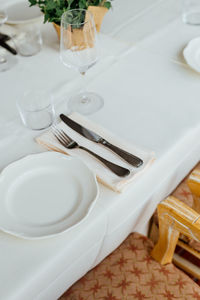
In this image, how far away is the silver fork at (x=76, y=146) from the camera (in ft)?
2.56

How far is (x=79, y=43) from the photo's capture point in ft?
2.89

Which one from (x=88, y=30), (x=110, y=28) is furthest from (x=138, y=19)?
(x=88, y=30)

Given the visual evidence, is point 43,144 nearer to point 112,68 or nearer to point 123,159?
point 123,159

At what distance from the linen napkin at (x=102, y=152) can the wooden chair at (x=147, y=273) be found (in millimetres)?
121

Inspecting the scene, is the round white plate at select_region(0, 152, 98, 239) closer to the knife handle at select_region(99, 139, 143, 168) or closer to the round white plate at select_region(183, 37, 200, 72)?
the knife handle at select_region(99, 139, 143, 168)

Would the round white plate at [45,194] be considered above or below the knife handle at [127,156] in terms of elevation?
below

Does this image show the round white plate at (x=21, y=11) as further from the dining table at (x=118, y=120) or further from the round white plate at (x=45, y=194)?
the round white plate at (x=45, y=194)

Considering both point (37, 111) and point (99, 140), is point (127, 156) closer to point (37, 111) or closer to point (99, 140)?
point (99, 140)

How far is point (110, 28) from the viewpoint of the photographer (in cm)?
134

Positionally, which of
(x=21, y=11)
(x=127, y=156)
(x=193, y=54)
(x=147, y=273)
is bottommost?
(x=147, y=273)

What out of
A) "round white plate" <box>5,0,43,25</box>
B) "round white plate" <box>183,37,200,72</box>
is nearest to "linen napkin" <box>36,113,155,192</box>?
"round white plate" <box>183,37,200,72</box>

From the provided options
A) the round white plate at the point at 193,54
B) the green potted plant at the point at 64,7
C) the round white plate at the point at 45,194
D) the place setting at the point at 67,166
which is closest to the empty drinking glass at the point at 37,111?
the place setting at the point at 67,166

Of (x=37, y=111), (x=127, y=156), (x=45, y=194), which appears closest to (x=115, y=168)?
(x=127, y=156)

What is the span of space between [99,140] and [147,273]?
0.37 m
